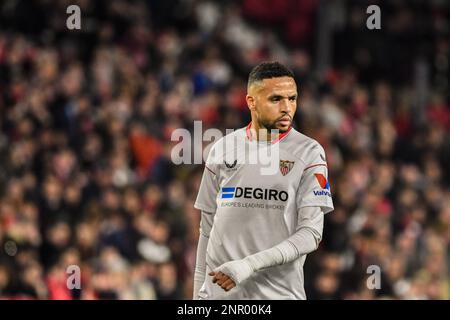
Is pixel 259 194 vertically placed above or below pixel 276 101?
below

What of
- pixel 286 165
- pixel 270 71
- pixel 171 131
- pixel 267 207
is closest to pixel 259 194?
pixel 267 207

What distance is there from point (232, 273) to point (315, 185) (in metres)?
0.65

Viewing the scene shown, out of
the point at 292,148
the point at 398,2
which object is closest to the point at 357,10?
the point at 398,2

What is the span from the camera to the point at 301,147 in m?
5.50

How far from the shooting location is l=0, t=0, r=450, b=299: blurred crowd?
1156 cm

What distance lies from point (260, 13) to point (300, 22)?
681 millimetres

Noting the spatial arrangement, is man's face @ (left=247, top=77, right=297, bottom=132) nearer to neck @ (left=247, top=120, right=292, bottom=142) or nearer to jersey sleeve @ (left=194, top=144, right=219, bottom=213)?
neck @ (left=247, top=120, right=292, bottom=142)

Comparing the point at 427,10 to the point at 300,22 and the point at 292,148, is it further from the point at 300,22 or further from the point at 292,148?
the point at 292,148

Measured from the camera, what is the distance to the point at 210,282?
561 centimetres

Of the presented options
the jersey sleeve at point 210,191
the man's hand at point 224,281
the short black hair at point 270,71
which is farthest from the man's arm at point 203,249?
the short black hair at point 270,71

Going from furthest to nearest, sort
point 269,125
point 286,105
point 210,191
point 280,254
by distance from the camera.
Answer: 1. point 210,191
2. point 269,125
3. point 286,105
4. point 280,254

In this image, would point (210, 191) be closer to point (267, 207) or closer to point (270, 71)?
point (267, 207)

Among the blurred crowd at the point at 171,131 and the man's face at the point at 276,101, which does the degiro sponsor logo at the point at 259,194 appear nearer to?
the man's face at the point at 276,101

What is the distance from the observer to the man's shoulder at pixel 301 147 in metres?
5.48
